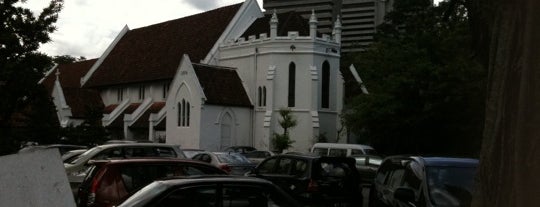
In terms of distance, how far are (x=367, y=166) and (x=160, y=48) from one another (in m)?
34.6

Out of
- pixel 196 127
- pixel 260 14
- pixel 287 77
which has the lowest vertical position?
pixel 196 127

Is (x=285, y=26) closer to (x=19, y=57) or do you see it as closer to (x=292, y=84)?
(x=292, y=84)

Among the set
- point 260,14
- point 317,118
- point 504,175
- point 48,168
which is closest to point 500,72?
point 504,175

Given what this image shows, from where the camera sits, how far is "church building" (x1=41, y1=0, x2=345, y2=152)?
44188 millimetres

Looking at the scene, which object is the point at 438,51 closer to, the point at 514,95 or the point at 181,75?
the point at 181,75

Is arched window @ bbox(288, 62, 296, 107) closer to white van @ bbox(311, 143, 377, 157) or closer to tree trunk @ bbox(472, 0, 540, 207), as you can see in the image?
white van @ bbox(311, 143, 377, 157)

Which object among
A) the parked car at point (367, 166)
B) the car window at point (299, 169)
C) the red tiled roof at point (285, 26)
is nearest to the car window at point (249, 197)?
the car window at point (299, 169)

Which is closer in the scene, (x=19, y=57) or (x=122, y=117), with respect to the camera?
(x=19, y=57)

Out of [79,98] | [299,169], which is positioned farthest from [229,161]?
[79,98]

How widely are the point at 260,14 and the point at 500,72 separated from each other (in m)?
48.4

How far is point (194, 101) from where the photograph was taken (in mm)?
44125

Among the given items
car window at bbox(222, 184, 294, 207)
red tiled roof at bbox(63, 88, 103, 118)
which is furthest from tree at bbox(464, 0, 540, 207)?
red tiled roof at bbox(63, 88, 103, 118)

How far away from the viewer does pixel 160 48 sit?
55.8 m

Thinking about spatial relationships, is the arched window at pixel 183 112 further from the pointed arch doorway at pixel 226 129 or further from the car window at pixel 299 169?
the car window at pixel 299 169
